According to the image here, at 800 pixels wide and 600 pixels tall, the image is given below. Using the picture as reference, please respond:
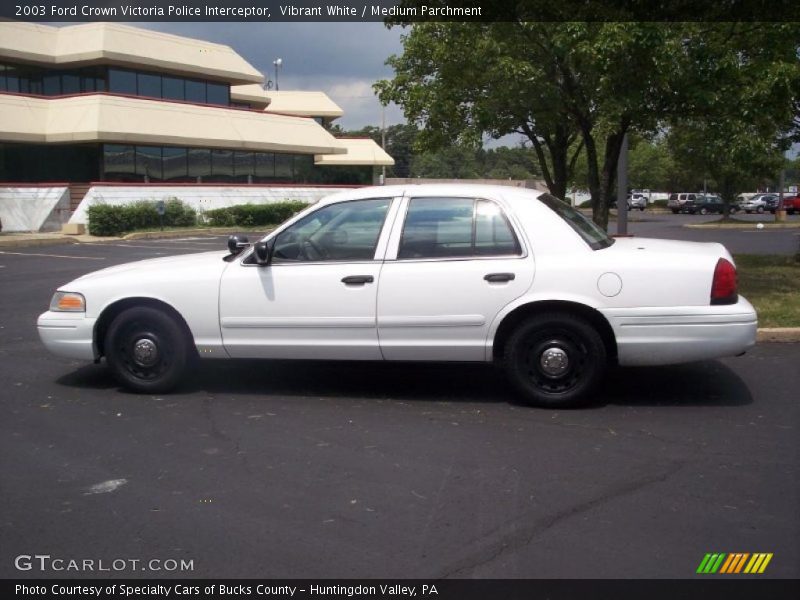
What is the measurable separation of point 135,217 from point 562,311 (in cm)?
2819

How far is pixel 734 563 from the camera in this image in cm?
392

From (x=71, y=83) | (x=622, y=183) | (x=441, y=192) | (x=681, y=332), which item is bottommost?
(x=681, y=332)

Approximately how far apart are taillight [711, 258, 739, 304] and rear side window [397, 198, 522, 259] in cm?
142

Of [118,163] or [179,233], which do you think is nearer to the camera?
[179,233]

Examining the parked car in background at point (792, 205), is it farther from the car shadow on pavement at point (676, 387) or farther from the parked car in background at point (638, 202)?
the car shadow on pavement at point (676, 387)

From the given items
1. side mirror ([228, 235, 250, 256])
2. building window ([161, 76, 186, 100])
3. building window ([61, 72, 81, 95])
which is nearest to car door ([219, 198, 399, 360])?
side mirror ([228, 235, 250, 256])

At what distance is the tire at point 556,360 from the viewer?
627cm

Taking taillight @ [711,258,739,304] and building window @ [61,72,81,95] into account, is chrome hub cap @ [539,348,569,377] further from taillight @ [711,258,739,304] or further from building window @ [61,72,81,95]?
building window @ [61,72,81,95]

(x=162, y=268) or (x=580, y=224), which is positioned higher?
(x=580, y=224)

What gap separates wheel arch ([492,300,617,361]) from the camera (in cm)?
631

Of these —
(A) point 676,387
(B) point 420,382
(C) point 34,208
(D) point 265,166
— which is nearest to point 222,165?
(D) point 265,166

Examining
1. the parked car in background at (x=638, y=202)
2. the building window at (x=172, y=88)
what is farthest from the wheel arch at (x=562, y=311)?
the parked car in background at (x=638, y=202)

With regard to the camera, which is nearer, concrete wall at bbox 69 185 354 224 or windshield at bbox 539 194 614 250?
windshield at bbox 539 194 614 250

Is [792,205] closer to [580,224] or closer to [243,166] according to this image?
[243,166]
